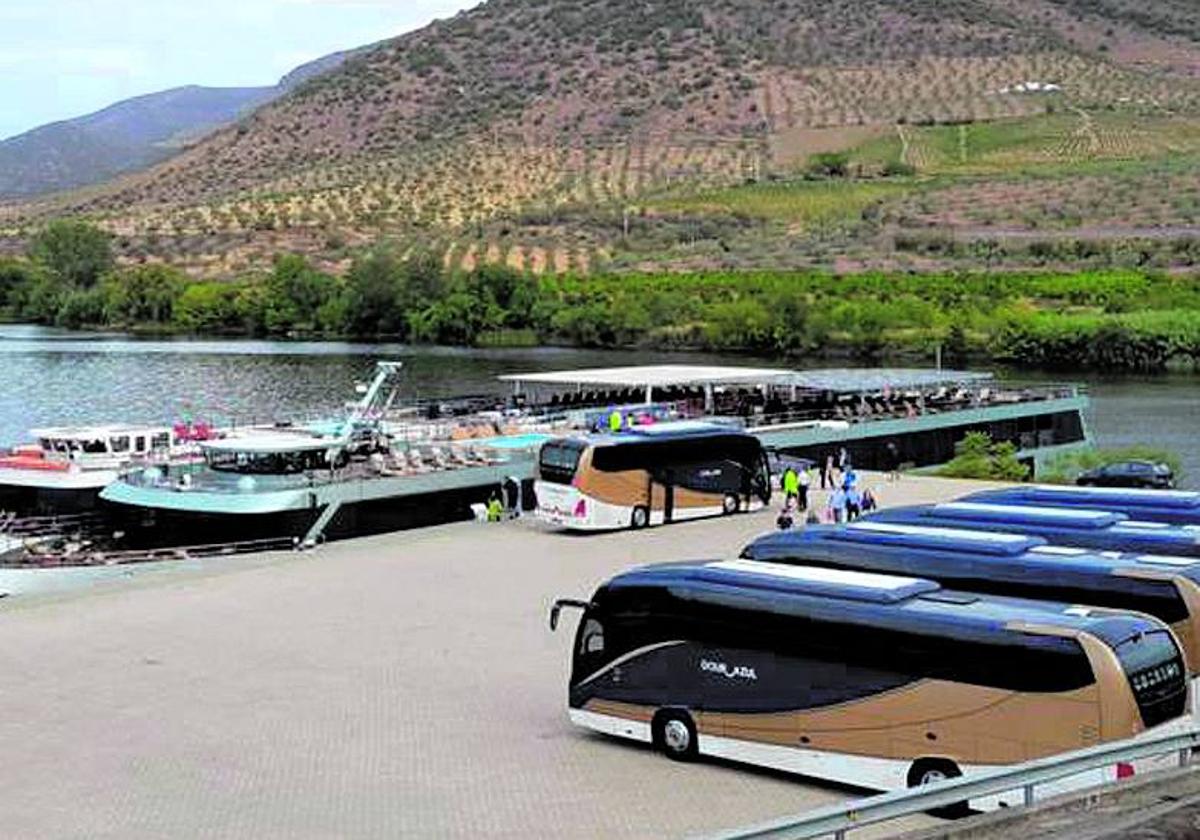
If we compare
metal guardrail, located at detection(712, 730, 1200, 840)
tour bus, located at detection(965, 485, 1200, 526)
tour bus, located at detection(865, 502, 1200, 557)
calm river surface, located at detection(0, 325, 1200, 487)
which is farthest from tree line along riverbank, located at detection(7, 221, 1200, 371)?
metal guardrail, located at detection(712, 730, 1200, 840)

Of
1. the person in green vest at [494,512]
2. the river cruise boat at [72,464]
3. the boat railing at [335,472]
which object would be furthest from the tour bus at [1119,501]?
the river cruise boat at [72,464]

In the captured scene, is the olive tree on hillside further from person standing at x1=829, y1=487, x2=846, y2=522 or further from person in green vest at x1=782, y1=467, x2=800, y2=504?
person standing at x1=829, y1=487, x2=846, y2=522

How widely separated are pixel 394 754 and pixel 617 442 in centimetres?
1439

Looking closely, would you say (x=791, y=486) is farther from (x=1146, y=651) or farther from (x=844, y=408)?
(x=1146, y=651)

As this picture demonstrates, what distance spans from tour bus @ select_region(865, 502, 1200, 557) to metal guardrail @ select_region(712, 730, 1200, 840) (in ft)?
21.9

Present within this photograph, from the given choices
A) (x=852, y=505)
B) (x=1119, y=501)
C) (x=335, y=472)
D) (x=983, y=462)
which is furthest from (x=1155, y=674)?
(x=983, y=462)

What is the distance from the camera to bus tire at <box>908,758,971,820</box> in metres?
14.0

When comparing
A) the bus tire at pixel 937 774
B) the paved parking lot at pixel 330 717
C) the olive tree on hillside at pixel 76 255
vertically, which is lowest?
the paved parking lot at pixel 330 717

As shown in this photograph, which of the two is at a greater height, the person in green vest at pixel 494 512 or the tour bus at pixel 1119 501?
the tour bus at pixel 1119 501

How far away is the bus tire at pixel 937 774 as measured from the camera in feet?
45.9

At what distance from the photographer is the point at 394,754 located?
55.6ft

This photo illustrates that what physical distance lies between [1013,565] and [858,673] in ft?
9.70

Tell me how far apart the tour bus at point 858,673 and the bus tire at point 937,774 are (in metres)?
0.01

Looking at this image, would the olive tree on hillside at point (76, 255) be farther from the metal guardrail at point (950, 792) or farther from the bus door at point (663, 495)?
the metal guardrail at point (950, 792)
